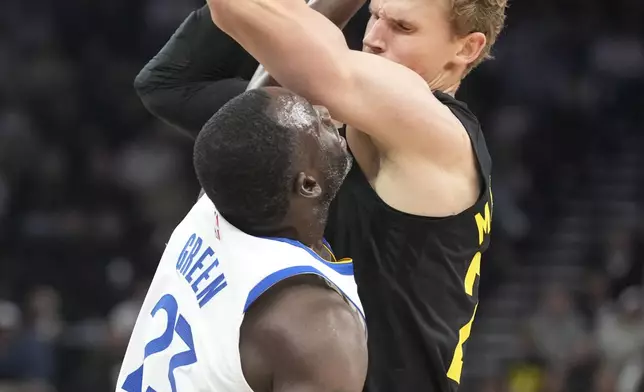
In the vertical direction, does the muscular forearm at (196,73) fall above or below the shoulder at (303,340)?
below

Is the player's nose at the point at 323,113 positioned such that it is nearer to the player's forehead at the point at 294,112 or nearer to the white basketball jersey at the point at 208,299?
the player's forehead at the point at 294,112

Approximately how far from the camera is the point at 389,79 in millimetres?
2799

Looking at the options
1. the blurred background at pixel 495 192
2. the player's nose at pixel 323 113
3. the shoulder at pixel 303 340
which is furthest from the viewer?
the blurred background at pixel 495 192

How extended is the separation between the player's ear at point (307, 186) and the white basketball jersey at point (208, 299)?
0.37 feet

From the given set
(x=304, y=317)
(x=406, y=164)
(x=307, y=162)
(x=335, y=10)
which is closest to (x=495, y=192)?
(x=335, y=10)

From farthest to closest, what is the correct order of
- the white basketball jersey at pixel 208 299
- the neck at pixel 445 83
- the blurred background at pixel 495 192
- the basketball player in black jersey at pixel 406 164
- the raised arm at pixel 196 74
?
1. the blurred background at pixel 495 192
2. the raised arm at pixel 196 74
3. the neck at pixel 445 83
4. the basketball player in black jersey at pixel 406 164
5. the white basketball jersey at pixel 208 299

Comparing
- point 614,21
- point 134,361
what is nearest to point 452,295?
point 134,361

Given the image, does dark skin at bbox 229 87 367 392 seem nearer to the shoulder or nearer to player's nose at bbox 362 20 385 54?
the shoulder

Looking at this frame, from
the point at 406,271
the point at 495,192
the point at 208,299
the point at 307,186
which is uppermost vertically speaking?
the point at 307,186

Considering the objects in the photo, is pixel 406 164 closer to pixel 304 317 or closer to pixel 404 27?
pixel 404 27

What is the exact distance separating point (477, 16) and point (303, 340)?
3.87 ft

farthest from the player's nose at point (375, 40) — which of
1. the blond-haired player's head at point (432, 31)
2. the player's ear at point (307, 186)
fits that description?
the player's ear at point (307, 186)

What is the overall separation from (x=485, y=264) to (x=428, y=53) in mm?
7665

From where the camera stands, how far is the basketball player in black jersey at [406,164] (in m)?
2.74
